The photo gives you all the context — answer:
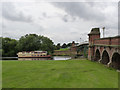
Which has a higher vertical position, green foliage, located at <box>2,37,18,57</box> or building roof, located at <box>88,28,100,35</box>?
building roof, located at <box>88,28,100,35</box>

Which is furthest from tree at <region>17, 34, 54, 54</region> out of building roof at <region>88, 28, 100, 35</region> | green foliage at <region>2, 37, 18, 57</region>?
building roof at <region>88, 28, 100, 35</region>

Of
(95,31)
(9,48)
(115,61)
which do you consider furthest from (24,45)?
(115,61)

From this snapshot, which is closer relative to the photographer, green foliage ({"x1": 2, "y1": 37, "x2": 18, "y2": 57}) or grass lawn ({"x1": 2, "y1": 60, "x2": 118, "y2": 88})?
grass lawn ({"x1": 2, "y1": 60, "x2": 118, "y2": 88})

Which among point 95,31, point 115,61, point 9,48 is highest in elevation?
point 95,31

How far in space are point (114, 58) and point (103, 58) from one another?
4293 millimetres

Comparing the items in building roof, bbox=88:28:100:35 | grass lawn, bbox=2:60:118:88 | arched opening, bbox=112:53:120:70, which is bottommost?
grass lawn, bbox=2:60:118:88

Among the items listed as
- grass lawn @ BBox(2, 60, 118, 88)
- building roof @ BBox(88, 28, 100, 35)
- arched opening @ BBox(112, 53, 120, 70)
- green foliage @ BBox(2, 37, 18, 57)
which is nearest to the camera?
grass lawn @ BBox(2, 60, 118, 88)

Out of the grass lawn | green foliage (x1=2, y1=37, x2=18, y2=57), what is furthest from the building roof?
green foliage (x1=2, y1=37, x2=18, y2=57)

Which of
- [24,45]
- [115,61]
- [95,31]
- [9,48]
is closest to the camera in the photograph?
[115,61]

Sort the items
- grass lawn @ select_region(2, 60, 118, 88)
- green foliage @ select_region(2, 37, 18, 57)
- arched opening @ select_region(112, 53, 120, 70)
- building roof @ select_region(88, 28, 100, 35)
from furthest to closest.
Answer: green foliage @ select_region(2, 37, 18, 57) < building roof @ select_region(88, 28, 100, 35) < arched opening @ select_region(112, 53, 120, 70) < grass lawn @ select_region(2, 60, 118, 88)

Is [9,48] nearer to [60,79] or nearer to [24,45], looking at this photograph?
[24,45]

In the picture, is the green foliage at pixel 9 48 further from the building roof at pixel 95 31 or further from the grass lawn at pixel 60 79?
the grass lawn at pixel 60 79

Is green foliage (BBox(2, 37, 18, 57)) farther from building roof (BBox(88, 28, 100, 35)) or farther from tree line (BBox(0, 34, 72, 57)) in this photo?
building roof (BBox(88, 28, 100, 35))

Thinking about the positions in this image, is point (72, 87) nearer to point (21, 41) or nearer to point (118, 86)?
point (118, 86)
